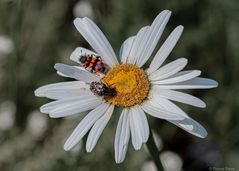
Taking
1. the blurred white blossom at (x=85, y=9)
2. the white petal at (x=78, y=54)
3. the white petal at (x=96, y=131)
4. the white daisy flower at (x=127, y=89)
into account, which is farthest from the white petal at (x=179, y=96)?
the blurred white blossom at (x=85, y=9)

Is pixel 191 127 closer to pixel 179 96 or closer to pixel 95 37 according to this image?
pixel 179 96

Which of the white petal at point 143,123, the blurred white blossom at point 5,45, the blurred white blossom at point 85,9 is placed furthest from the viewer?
the blurred white blossom at point 5,45

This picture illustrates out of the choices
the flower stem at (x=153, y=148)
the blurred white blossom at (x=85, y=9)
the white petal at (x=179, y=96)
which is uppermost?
the blurred white blossom at (x=85, y=9)

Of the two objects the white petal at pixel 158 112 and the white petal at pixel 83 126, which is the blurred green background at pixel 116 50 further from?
the white petal at pixel 158 112

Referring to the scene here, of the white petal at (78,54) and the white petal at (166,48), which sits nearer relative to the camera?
the white petal at (166,48)

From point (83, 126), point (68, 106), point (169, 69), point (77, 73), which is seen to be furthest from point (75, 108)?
point (169, 69)

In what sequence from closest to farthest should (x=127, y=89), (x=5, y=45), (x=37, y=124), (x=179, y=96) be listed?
(x=179, y=96)
(x=127, y=89)
(x=37, y=124)
(x=5, y=45)

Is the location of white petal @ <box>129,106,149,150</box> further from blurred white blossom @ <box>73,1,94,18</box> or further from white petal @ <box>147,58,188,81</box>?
blurred white blossom @ <box>73,1,94,18</box>
